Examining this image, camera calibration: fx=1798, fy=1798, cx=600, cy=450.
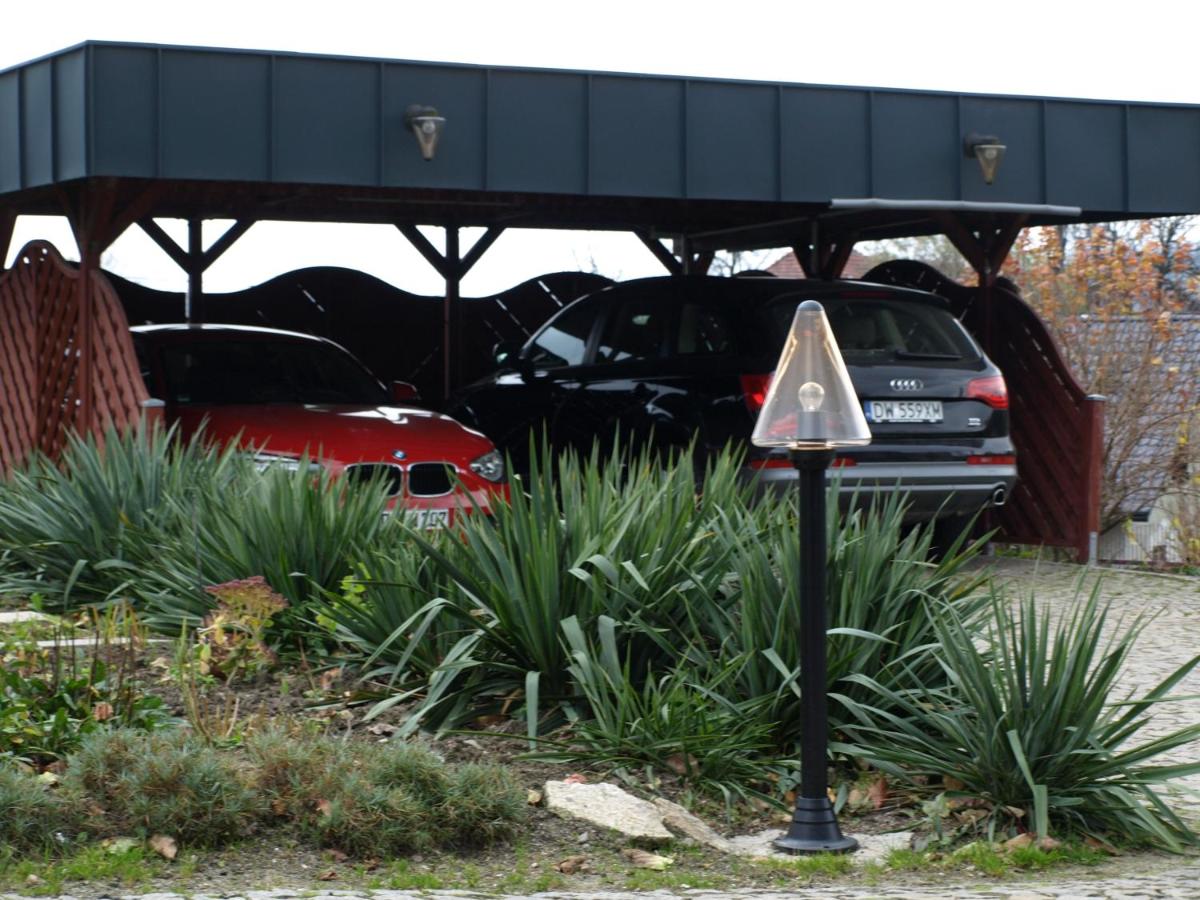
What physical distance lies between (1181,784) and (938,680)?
0.96 metres

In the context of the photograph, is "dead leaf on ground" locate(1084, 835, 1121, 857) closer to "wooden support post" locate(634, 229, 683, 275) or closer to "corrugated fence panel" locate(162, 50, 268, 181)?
"corrugated fence panel" locate(162, 50, 268, 181)

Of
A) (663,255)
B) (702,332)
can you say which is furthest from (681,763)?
(663,255)

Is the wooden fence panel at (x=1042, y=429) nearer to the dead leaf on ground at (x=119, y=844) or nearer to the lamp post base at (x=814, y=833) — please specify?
the lamp post base at (x=814, y=833)

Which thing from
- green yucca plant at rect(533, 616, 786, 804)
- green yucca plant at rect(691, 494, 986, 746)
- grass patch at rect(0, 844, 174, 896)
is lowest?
grass patch at rect(0, 844, 174, 896)

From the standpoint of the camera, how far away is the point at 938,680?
6684 millimetres

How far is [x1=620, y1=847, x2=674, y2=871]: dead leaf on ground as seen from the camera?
17.5 ft

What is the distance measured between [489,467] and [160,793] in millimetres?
6168

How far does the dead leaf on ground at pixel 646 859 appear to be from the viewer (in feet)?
17.5

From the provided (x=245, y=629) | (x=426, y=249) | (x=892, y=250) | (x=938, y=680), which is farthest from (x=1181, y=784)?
(x=892, y=250)

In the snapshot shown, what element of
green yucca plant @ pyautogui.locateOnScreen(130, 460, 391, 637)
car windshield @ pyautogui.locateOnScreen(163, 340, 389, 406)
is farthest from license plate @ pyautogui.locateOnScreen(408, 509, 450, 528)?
car windshield @ pyautogui.locateOnScreen(163, 340, 389, 406)

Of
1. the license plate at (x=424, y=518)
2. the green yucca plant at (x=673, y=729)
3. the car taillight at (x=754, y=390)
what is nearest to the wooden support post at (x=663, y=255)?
the car taillight at (x=754, y=390)

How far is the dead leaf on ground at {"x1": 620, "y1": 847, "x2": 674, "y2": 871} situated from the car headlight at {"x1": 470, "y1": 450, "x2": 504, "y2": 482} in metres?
5.98

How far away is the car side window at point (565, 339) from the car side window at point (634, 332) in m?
0.23

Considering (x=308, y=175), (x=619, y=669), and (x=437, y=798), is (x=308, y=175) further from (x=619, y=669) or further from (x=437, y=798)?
(x=437, y=798)
